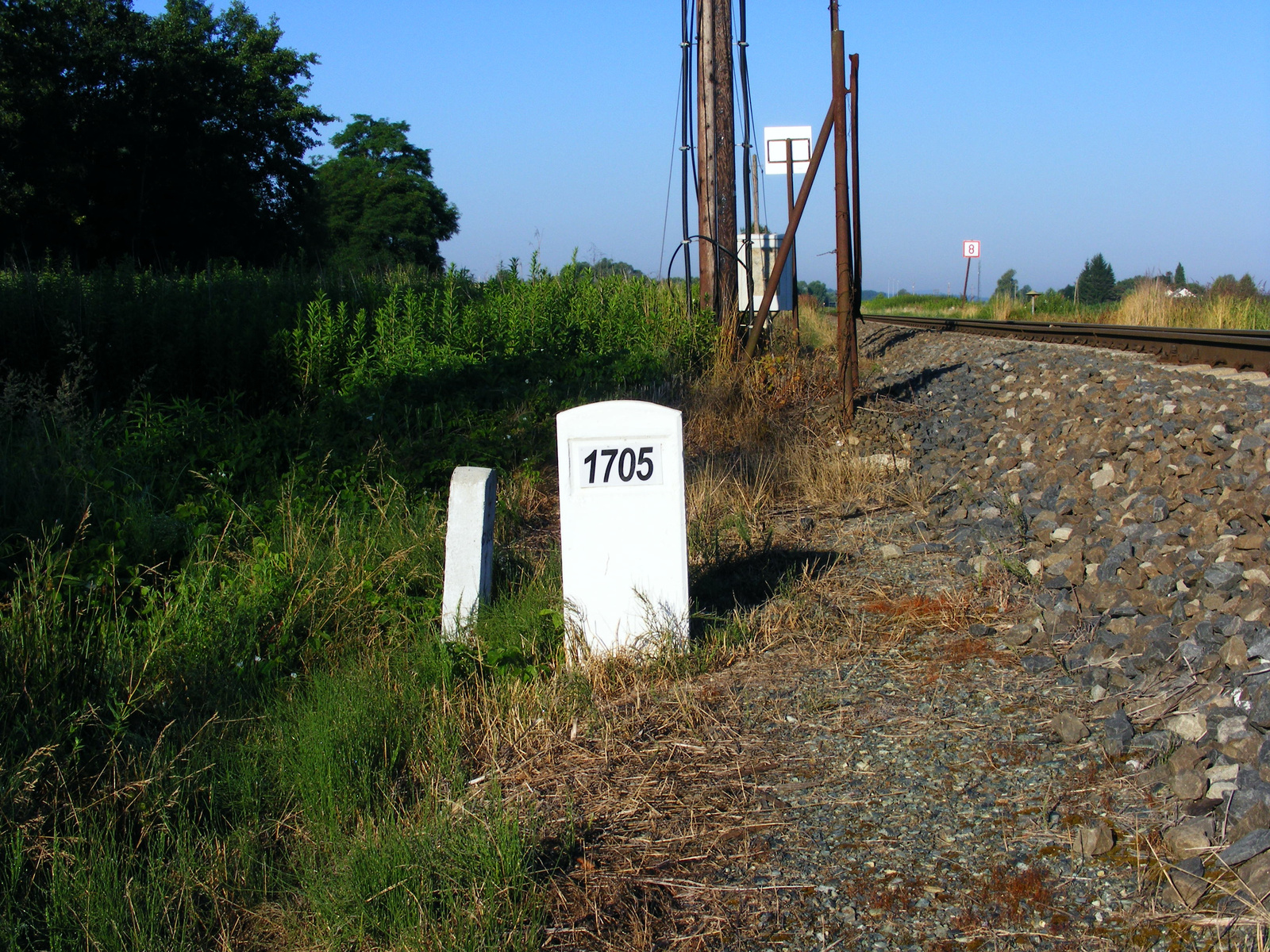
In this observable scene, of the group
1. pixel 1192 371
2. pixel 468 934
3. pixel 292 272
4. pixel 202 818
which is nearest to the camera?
pixel 468 934

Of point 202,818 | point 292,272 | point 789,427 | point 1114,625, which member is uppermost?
point 292,272

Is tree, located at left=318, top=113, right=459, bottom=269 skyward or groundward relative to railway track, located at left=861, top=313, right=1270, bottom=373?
skyward

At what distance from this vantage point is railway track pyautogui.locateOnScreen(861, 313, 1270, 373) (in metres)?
8.87

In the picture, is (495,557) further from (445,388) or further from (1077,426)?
(1077,426)

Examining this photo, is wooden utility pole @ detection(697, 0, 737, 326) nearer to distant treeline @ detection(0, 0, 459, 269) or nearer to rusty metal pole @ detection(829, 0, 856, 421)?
rusty metal pole @ detection(829, 0, 856, 421)

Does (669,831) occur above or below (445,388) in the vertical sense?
below

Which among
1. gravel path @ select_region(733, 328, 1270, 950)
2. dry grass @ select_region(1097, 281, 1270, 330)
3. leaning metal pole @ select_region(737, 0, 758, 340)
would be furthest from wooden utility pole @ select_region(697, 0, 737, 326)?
dry grass @ select_region(1097, 281, 1270, 330)

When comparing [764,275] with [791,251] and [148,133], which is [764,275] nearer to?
[791,251]

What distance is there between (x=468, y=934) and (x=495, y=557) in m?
2.93

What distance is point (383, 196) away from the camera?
218 feet

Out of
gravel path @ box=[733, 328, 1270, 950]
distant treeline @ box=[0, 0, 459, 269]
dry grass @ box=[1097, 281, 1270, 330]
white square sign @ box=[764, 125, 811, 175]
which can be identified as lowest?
gravel path @ box=[733, 328, 1270, 950]

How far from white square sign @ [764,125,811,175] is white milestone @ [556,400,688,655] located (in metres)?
12.7

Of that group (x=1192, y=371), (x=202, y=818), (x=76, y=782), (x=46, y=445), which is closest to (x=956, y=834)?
(x=202, y=818)

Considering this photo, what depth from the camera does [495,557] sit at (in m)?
4.90
